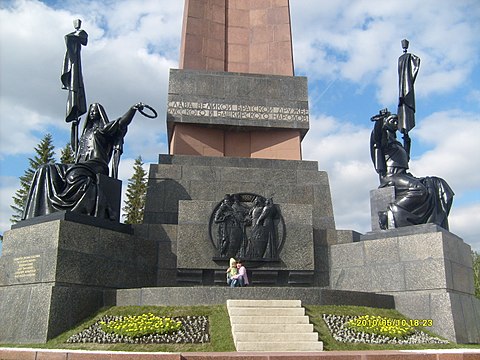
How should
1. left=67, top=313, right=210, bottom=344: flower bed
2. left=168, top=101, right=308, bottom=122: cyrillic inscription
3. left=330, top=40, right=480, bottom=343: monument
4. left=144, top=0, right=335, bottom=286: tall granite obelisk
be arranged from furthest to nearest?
1. left=168, top=101, right=308, bottom=122: cyrillic inscription
2. left=144, top=0, right=335, bottom=286: tall granite obelisk
3. left=330, top=40, right=480, bottom=343: monument
4. left=67, top=313, right=210, bottom=344: flower bed

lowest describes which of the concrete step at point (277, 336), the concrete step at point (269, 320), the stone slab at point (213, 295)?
the concrete step at point (277, 336)

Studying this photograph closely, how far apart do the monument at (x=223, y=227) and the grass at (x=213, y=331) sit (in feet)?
0.82

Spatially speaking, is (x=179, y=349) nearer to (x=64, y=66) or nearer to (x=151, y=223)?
(x=151, y=223)

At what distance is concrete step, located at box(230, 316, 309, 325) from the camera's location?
32.1 feet

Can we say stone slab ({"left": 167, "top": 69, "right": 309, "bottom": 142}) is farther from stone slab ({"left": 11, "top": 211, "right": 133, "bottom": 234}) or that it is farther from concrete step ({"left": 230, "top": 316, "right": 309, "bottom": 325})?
concrete step ({"left": 230, "top": 316, "right": 309, "bottom": 325})

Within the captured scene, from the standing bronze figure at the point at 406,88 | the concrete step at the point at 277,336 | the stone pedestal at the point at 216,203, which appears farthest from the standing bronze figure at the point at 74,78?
the standing bronze figure at the point at 406,88

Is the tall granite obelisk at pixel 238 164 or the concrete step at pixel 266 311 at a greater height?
the tall granite obelisk at pixel 238 164

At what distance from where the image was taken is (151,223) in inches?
592

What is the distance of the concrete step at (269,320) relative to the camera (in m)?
9.77

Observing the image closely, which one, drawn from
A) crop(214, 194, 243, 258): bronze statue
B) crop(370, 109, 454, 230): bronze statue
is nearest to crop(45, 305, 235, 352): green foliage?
crop(214, 194, 243, 258): bronze statue

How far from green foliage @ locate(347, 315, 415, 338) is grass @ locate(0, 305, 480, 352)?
1.13 ft

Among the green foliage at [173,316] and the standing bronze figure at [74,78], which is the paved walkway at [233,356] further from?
the standing bronze figure at [74,78]

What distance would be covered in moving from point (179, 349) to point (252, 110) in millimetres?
10513

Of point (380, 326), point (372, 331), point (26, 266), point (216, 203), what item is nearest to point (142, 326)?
point (26, 266)
